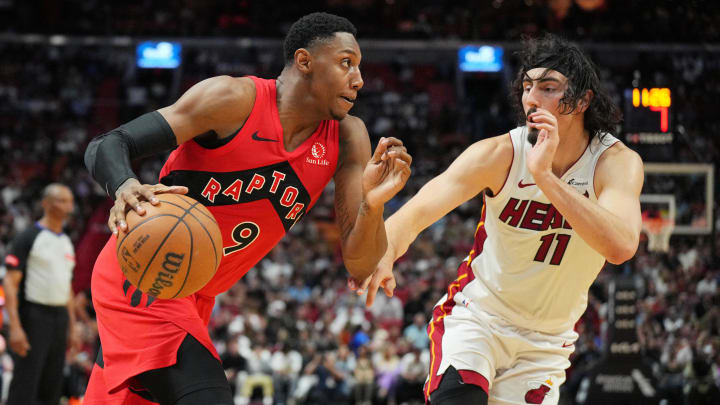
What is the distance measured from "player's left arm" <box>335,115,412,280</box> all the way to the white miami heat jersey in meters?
0.59

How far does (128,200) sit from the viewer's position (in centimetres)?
295

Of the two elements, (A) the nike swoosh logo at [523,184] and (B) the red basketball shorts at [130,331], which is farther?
(A) the nike swoosh logo at [523,184]

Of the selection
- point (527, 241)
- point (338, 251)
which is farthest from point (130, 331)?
point (338, 251)

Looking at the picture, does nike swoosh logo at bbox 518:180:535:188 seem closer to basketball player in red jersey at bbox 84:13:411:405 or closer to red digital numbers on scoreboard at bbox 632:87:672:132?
basketball player in red jersey at bbox 84:13:411:405

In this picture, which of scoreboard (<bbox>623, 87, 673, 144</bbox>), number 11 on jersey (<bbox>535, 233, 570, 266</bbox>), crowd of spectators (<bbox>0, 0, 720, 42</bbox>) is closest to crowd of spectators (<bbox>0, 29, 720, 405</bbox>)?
scoreboard (<bbox>623, 87, 673, 144</bbox>)

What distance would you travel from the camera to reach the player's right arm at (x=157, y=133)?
2.99 metres

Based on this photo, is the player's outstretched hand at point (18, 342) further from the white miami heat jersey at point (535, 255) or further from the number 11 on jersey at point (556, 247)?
the number 11 on jersey at point (556, 247)

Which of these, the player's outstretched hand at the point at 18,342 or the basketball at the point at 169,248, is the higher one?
the basketball at the point at 169,248

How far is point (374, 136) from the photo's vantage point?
22.1 meters

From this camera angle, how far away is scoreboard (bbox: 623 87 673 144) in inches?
356

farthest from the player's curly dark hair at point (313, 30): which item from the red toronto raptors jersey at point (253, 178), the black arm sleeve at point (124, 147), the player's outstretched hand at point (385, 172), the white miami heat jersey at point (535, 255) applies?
the white miami heat jersey at point (535, 255)

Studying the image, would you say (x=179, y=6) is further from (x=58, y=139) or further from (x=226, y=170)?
(x=226, y=170)

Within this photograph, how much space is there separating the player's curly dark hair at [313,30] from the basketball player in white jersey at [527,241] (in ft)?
2.67

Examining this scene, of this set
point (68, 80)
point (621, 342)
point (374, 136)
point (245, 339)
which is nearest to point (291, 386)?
point (245, 339)
